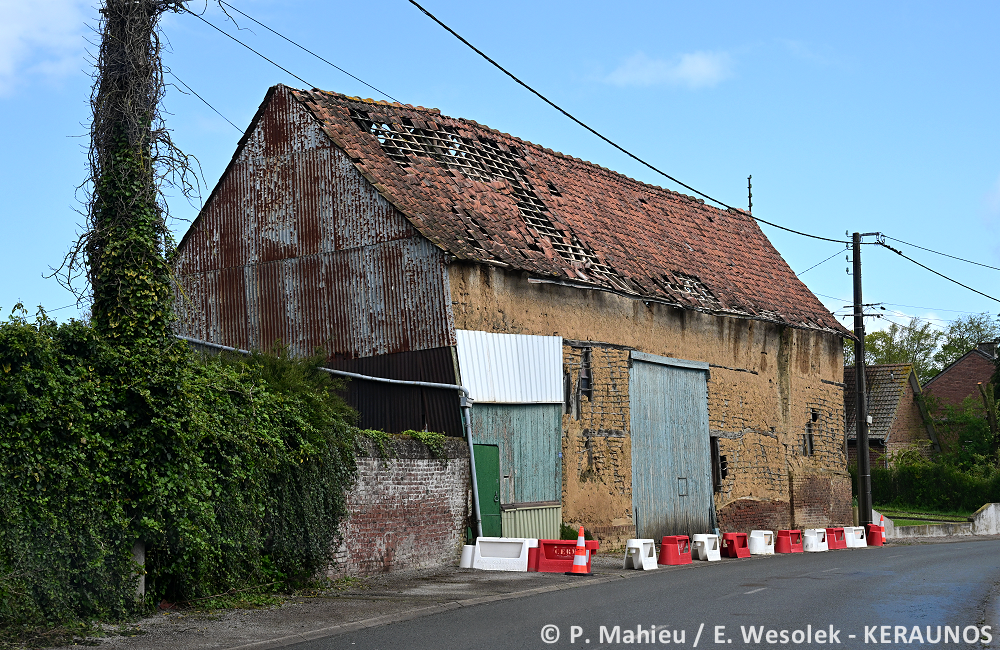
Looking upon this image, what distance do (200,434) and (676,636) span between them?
573 centimetres

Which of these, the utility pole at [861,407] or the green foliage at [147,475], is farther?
the utility pole at [861,407]

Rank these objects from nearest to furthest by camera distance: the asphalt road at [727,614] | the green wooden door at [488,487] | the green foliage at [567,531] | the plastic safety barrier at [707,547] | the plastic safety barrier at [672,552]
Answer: the asphalt road at [727,614]
the green wooden door at [488,487]
the plastic safety barrier at [672,552]
the plastic safety barrier at [707,547]
the green foliage at [567,531]

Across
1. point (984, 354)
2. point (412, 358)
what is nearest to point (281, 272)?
point (412, 358)

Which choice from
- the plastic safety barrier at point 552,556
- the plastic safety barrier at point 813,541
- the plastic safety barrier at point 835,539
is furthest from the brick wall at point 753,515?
the plastic safety barrier at point 552,556

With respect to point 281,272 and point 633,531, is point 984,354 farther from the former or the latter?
point 281,272

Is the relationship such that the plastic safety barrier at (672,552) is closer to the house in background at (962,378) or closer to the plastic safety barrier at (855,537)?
the plastic safety barrier at (855,537)

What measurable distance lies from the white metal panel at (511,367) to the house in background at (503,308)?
1.6 inches

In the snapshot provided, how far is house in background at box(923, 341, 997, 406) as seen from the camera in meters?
59.7

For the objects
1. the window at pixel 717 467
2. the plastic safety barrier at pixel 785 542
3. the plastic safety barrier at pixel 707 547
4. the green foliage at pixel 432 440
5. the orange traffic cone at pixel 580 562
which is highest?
the green foliage at pixel 432 440

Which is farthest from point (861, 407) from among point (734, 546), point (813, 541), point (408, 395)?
point (408, 395)

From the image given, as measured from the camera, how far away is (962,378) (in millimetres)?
60375

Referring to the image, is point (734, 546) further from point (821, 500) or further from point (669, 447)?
point (821, 500)

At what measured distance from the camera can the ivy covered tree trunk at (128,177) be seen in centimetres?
1241

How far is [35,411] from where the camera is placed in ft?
33.7
